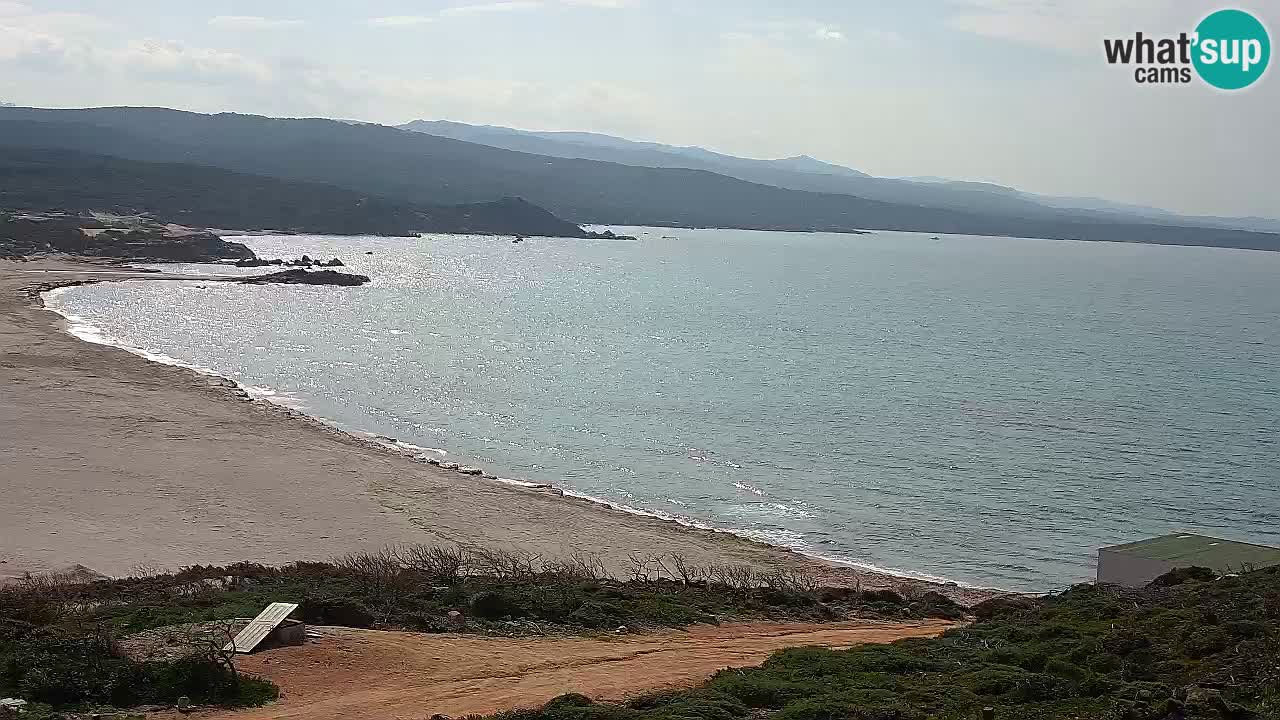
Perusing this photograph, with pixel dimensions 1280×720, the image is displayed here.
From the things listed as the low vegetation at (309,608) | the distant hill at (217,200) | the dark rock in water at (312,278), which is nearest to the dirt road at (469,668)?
the low vegetation at (309,608)

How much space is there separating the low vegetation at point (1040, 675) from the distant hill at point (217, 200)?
414ft

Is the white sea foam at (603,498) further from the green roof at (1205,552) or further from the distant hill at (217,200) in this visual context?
the distant hill at (217,200)

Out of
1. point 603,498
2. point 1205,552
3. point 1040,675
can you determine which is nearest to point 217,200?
point 603,498

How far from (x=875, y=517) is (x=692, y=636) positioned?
579 inches

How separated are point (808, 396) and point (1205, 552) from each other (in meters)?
27.5

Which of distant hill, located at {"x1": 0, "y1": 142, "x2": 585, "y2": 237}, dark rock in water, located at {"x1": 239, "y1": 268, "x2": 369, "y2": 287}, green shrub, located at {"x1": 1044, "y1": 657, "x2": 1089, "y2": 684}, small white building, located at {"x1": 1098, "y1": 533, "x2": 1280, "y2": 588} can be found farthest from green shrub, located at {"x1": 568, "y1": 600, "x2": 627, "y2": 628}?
distant hill, located at {"x1": 0, "y1": 142, "x2": 585, "y2": 237}

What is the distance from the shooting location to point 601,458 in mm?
33906

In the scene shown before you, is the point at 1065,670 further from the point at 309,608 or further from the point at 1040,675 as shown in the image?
the point at 309,608

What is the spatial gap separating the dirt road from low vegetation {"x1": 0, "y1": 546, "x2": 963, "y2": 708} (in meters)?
0.50

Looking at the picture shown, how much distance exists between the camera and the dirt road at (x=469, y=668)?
35.9 ft

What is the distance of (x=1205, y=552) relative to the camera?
763 inches

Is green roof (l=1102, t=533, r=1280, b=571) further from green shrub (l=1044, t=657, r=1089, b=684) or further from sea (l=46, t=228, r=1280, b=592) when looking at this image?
green shrub (l=1044, t=657, r=1089, b=684)

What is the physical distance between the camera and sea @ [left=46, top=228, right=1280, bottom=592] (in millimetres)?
28547

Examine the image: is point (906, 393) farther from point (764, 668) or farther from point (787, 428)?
point (764, 668)
